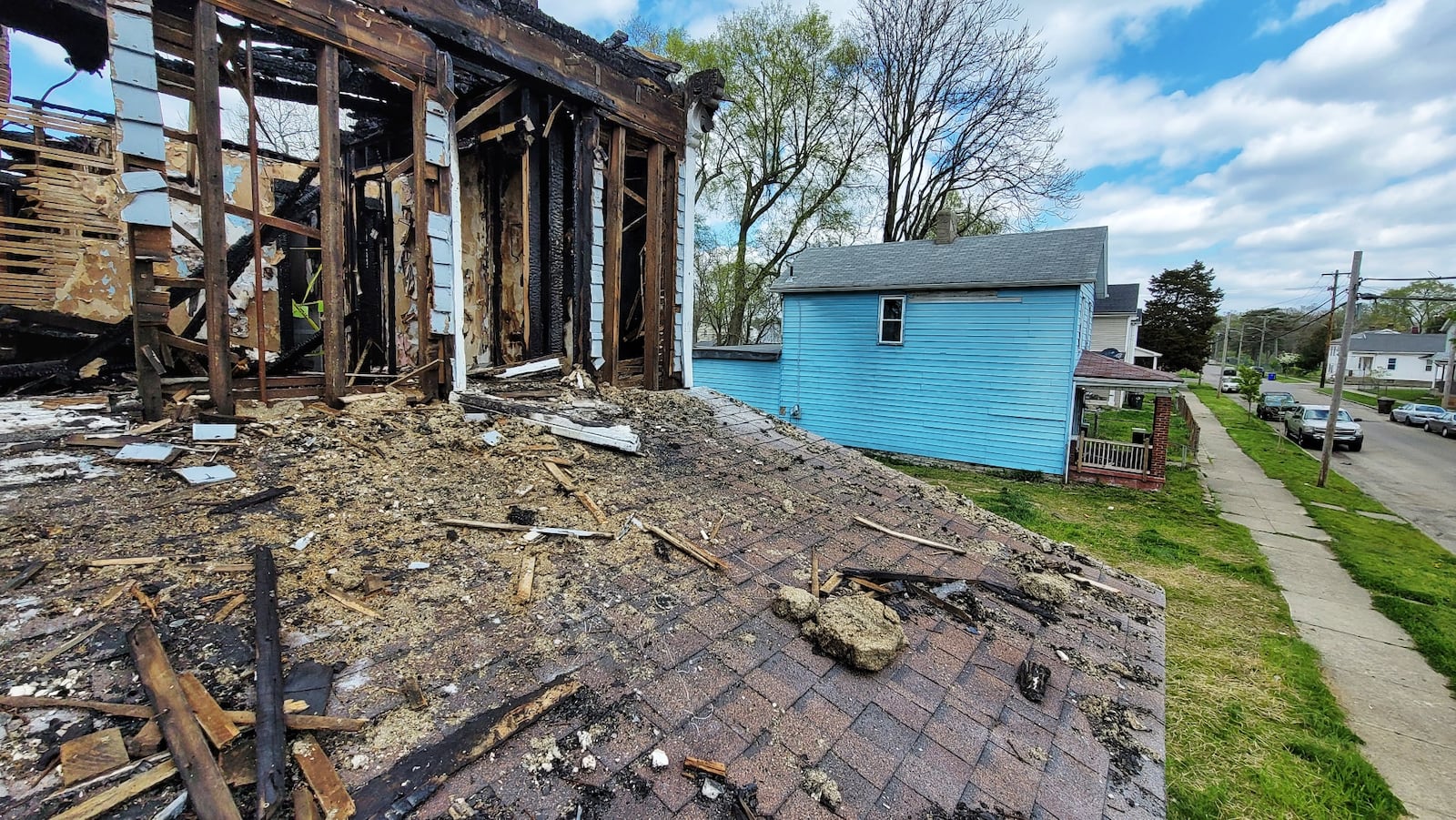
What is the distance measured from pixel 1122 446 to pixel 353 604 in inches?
626

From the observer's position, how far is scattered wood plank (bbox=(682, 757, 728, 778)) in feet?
5.93

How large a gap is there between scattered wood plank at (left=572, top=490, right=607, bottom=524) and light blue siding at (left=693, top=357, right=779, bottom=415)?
13.6 m

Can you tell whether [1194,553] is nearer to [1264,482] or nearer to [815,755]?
[1264,482]

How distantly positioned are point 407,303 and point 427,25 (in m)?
2.89

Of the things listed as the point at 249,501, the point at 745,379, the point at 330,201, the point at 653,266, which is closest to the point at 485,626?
the point at 249,501

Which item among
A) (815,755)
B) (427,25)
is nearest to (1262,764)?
(815,755)

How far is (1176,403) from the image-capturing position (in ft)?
91.7

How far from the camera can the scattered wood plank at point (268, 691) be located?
1.40 meters

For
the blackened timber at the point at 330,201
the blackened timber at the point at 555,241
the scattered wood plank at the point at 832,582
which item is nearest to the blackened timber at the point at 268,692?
the blackened timber at the point at 330,201

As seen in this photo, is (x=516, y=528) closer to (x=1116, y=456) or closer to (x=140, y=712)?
(x=140, y=712)

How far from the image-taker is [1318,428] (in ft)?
68.7

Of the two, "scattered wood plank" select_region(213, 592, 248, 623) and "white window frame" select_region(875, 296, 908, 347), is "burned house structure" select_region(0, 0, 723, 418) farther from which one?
"white window frame" select_region(875, 296, 908, 347)

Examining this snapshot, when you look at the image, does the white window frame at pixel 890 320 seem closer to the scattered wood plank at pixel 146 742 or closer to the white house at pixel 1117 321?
the scattered wood plank at pixel 146 742

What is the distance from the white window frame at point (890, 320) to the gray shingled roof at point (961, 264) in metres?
0.45
